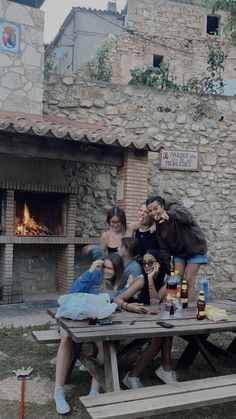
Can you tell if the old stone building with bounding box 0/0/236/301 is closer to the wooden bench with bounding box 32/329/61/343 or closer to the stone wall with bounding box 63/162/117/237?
the stone wall with bounding box 63/162/117/237

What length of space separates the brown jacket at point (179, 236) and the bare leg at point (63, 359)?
1354 mm

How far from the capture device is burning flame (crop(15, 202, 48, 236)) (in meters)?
7.30

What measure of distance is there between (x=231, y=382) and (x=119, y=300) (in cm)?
113

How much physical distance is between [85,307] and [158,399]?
2.74 ft

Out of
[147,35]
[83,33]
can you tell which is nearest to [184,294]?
[147,35]

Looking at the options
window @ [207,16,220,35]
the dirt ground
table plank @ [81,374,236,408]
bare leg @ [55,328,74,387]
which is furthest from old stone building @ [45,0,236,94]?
table plank @ [81,374,236,408]

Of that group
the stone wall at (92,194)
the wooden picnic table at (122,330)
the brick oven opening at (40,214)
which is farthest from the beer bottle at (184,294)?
the stone wall at (92,194)

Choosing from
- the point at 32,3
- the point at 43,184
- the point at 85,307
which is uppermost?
the point at 32,3

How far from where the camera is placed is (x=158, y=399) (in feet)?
8.34

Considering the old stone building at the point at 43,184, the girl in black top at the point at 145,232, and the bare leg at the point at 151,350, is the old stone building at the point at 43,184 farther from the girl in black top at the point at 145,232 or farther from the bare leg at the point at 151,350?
the bare leg at the point at 151,350

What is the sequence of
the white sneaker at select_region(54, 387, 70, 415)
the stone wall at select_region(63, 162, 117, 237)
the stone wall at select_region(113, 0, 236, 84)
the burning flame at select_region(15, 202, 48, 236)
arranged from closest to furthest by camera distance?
the white sneaker at select_region(54, 387, 70, 415) < the burning flame at select_region(15, 202, 48, 236) < the stone wall at select_region(63, 162, 117, 237) < the stone wall at select_region(113, 0, 236, 84)

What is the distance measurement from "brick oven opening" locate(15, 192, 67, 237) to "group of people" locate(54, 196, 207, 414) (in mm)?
2930

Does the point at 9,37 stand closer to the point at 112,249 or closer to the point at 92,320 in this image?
the point at 112,249

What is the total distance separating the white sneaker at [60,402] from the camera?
305 centimetres
